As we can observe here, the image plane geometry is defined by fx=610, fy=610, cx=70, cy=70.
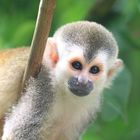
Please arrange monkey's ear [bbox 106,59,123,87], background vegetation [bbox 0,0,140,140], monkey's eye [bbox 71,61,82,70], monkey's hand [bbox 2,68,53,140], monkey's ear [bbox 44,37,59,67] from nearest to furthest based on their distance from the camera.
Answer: monkey's hand [bbox 2,68,53,140], monkey's eye [bbox 71,61,82,70], monkey's ear [bbox 44,37,59,67], monkey's ear [bbox 106,59,123,87], background vegetation [bbox 0,0,140,140]

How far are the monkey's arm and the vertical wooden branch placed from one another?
47cm

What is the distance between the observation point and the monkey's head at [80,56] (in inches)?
186

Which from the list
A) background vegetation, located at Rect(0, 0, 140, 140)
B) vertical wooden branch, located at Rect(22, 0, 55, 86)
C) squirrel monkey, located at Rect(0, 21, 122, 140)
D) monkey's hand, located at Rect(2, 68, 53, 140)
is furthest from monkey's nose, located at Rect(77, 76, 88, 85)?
background vegetation, located at Rect(0, 0, 140, 140)

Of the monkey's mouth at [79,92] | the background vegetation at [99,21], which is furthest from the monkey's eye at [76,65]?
the background vegetation at [99,21]

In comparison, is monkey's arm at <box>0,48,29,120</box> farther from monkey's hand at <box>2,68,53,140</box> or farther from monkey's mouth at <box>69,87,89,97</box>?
monkey's mouth at <box>69,87,89,97</box>

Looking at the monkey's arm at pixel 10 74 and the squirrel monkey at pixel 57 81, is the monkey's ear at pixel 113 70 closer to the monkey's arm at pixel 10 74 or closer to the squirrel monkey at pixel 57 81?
the squirrel monkey at pixel 57 81

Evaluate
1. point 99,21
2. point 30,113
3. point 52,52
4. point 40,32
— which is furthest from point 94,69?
point 99,21

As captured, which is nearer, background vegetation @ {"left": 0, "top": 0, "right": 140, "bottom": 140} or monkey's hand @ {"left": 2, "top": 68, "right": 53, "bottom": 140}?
monkey's hand @ {"left": 2, "top": 68, "right": 53, "bottom": 140}

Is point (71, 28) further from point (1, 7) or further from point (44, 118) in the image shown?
point (1, 7)

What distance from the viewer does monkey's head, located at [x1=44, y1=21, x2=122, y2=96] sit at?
4734 millimetres

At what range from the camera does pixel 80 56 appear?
4730 millimetres

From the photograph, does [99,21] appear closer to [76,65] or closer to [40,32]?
[76,65]

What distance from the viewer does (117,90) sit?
5.77 m

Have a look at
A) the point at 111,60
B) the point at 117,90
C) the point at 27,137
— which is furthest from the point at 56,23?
the point at 27,137
